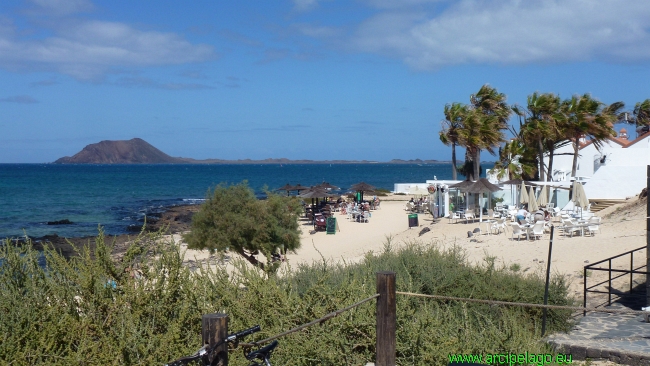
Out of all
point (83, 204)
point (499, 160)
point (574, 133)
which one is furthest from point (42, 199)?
point (574, 133)

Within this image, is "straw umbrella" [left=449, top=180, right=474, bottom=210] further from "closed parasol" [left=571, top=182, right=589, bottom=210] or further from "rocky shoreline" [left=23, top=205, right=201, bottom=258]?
"rocky shoreline" [left=23, top=205, right=201, bottom=258]

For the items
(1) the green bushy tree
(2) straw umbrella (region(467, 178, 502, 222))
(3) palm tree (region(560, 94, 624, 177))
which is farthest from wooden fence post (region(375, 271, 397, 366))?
(3) palm tree (region(560, 94, 624, 177))

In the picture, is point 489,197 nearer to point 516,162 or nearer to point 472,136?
point 472,136

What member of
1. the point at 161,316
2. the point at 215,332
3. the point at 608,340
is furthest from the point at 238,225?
the point at 215,332

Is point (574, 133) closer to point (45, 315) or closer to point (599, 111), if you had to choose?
point (599, 111)

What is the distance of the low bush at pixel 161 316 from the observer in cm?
443

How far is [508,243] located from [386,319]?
43.6 feet

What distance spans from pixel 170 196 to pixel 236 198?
54700 millimetres

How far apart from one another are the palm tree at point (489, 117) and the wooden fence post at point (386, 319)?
28382 millimetres

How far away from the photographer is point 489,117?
33.6m

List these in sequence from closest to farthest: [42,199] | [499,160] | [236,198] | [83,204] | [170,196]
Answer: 1. [236,198]
2. [499,160]
3. [83,204]
4. [42,199]
5. [170,196]

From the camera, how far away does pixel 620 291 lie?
10.7 metres

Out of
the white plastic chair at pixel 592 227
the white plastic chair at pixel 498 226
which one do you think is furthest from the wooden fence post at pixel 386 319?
the white plastic chair at pixel 498 226

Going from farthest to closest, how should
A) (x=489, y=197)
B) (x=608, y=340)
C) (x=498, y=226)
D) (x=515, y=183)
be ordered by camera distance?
(x=489, y=197), (x=515, y=183), (x=498, y=226), (x=608, y=340)
